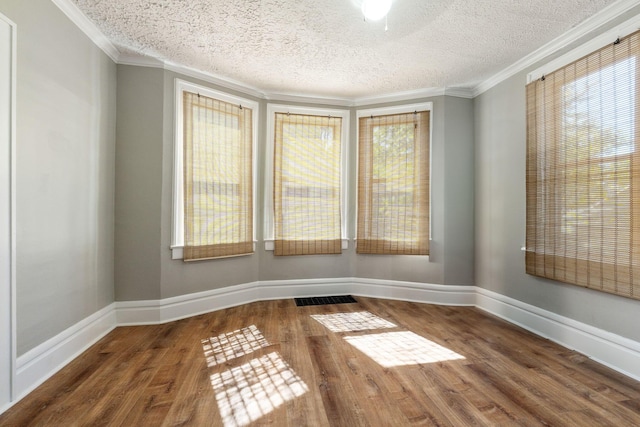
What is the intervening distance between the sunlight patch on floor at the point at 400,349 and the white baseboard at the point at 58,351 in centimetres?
208

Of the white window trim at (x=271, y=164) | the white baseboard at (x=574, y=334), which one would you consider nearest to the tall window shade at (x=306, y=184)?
the white window trim at (x=271, y=164)

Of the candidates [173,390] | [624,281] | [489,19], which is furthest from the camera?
[489,19]

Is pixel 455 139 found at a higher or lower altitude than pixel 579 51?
lower

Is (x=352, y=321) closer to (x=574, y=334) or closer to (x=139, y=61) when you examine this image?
(x=574, y=334)

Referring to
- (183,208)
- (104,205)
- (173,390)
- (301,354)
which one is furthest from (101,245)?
(301,354)

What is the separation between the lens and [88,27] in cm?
224

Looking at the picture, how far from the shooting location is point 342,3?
6.46 ft

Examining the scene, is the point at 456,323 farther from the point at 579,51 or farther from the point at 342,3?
the point at 342,3

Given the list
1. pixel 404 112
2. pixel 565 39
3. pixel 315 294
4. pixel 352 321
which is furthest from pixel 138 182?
pixel 565 39

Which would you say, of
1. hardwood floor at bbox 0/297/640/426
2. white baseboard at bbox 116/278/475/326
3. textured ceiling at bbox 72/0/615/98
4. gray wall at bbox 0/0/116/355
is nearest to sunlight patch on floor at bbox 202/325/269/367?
hardwood floor at bbox 0/297/640/426

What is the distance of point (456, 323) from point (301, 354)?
163 centimetres

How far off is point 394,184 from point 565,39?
1.95 m

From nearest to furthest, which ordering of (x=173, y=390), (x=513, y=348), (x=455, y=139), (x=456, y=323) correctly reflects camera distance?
(x=173, y=390), (x=513, y=348), (x=456, y=323), (x=455, y=139)

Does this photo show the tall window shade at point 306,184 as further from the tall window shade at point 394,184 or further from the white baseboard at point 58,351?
the white baseboard at point 58,351
